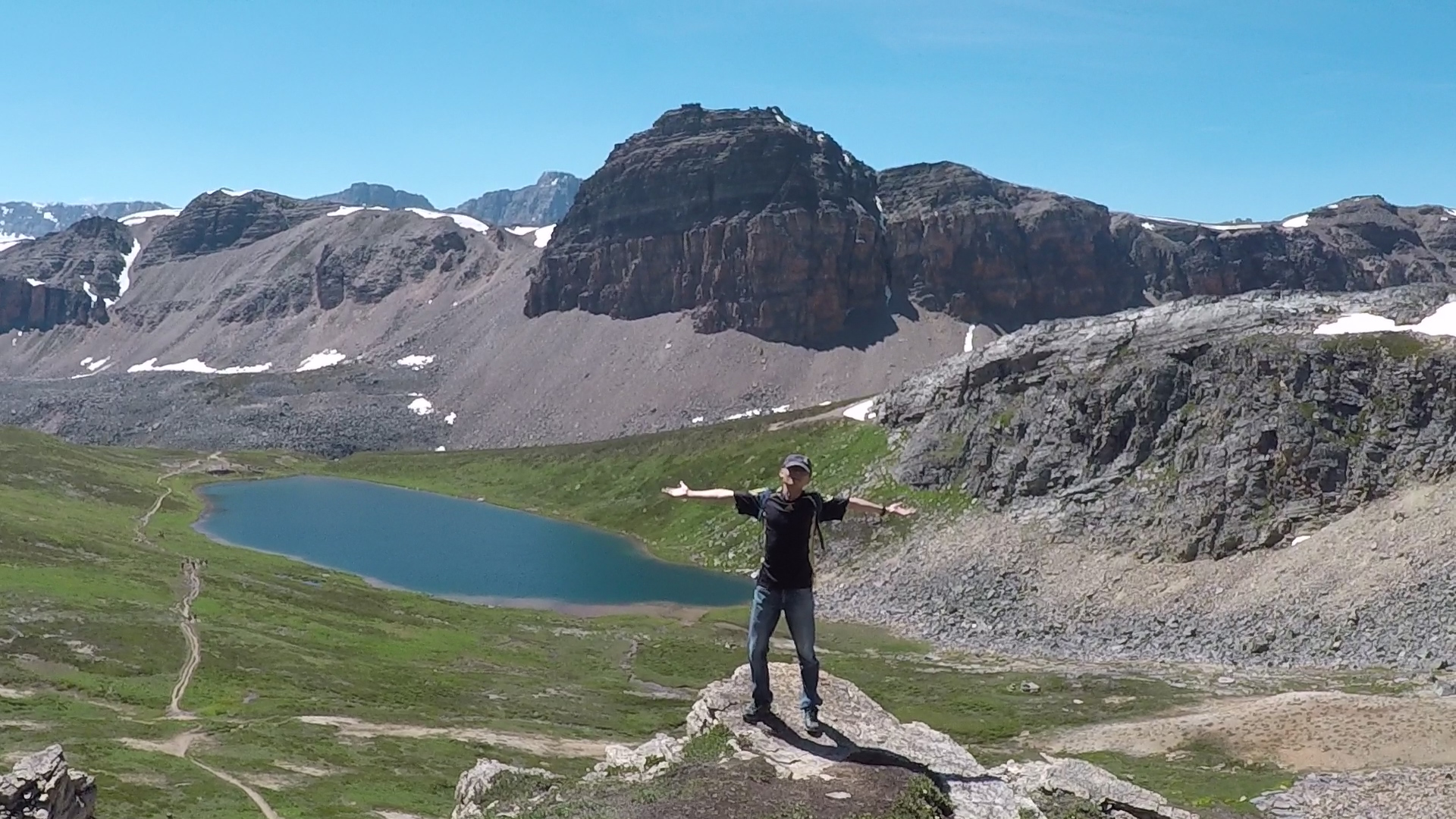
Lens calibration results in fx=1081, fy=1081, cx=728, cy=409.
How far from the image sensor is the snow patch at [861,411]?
140750 mm

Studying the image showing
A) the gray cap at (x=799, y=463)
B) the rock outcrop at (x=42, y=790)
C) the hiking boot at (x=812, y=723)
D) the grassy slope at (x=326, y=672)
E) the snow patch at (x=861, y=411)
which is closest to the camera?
the gray cap at (x=799, y=463)

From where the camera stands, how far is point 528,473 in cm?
17850

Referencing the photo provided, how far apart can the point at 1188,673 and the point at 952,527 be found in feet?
113

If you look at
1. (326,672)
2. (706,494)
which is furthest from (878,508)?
(326,672)

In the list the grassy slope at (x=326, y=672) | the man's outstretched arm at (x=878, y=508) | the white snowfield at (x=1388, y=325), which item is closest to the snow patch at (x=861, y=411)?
the grassy slope at (x=326, y=672)

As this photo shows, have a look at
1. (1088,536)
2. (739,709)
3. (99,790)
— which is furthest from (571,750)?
(1088,536)

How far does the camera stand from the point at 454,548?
4943 inches

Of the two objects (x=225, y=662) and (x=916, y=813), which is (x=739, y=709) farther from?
(x=225, y=662)

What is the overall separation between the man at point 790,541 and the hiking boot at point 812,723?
55 cm

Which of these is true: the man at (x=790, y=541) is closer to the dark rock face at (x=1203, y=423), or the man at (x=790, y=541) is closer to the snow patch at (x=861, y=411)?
the dark rock face at (x=1203, y=423)

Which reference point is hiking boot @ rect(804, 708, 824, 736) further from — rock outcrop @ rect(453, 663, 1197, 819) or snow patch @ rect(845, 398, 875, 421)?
snow patch @ rect(845, 398, 875, 421)

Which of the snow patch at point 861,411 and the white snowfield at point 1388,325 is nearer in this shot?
the white snowfield at point 1388,325

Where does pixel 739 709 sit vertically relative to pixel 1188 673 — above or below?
above

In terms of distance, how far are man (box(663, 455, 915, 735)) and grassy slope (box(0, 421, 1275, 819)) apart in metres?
20.8
